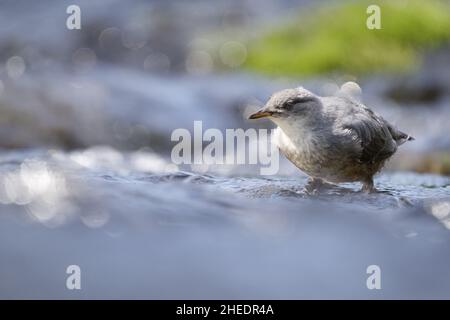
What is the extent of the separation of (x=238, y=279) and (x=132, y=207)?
113 centimetres

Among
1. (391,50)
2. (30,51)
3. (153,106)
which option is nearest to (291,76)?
(391,50)

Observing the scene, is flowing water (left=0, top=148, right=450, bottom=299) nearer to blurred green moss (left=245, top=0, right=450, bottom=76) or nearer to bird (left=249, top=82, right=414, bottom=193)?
bird (left=249, top=82, right=414, bottom=193)

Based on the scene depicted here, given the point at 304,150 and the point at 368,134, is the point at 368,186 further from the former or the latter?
the point at 304,150

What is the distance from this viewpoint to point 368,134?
635cm

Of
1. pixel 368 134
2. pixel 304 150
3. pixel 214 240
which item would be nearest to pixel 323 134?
pixel 304 150

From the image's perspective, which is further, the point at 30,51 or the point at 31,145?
the point at 30,51

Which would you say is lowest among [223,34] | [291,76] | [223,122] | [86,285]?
[86,285]

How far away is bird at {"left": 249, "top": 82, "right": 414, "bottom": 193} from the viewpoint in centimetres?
605

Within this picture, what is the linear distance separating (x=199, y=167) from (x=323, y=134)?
3.47 meters

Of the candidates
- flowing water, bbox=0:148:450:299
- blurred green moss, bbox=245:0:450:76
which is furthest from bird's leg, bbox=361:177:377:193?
blurred green moss, bbox=245:0:450:76

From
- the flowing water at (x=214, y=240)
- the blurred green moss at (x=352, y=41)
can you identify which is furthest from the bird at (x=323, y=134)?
the blurred green moss at (x=352, y=41)

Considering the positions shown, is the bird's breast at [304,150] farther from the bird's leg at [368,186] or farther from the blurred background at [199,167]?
the bird's leg at [368,186]

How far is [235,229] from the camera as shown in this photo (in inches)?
216

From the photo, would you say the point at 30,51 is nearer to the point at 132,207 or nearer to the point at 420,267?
the point at 132,207
